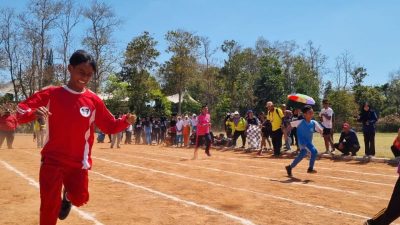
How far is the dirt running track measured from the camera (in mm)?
6434

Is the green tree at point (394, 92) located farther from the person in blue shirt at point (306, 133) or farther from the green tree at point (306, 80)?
the person in blue shirt at point (306, 133)

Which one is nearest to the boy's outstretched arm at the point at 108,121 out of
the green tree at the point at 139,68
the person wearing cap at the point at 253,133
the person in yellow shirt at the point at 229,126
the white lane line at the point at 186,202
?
the white lane line at the point at 186,202

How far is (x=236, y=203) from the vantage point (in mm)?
7496

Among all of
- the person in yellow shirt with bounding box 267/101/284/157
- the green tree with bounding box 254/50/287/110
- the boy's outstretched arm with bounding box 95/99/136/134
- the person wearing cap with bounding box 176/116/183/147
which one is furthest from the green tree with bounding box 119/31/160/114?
the boy's outstretched arm with bounding box 95/99/136/134

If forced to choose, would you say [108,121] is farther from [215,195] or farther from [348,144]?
[348,144]

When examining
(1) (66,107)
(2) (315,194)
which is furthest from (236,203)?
(1) (66,107)

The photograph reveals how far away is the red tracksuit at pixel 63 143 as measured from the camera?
4.33 meters

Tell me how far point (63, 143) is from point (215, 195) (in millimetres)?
4337

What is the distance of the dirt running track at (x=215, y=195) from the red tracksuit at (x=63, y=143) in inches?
69.7

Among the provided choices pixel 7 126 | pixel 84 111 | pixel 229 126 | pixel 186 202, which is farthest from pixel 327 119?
pixel 7 126

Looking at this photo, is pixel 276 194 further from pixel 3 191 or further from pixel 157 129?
pixel 157 129

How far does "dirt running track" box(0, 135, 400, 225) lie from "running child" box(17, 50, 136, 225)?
5.82ft

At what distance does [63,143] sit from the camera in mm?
4457

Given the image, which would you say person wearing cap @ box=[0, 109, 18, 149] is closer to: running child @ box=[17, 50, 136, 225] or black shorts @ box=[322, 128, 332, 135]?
black shorts @ box=[322, 128, 332, 135]
